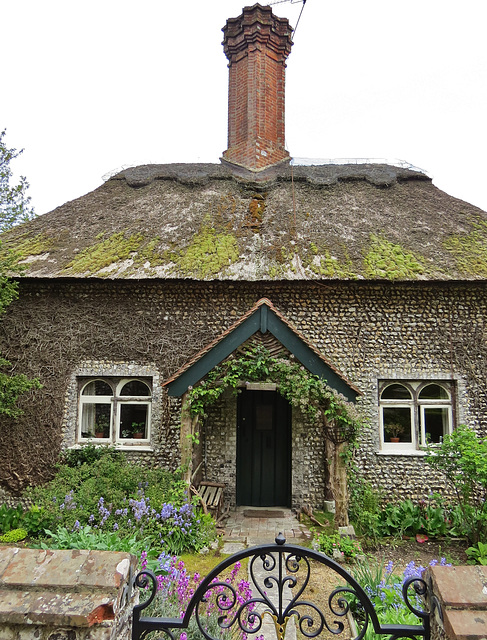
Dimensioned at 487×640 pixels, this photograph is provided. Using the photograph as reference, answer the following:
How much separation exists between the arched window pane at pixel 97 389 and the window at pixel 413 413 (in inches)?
217

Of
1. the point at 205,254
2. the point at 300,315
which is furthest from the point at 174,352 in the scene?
the point at 300,315

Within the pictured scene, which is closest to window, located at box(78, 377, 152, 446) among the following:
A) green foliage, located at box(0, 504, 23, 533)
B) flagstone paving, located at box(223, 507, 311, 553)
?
green foliage, located at box(0, 504, 23, 533)

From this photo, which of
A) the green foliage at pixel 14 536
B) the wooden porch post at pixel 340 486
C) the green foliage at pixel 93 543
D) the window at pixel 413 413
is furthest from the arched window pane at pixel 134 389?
the window at pixel 413 413

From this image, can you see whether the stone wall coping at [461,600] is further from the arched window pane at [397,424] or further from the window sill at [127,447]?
the window sill at [127,447]

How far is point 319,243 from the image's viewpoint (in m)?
8.74

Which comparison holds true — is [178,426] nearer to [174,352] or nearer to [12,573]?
[174,352]

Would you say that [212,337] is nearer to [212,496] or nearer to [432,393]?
[212,496]

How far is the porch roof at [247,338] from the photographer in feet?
20.9

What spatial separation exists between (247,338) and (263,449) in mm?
3135

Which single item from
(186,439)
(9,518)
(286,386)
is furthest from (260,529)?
(9,518)

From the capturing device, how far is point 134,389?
8.50 meters

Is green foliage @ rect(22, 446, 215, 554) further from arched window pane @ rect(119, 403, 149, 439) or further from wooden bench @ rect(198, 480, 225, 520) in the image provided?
arched window pane @ rect(119, 403, 149, 439)

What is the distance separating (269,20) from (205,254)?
950cm

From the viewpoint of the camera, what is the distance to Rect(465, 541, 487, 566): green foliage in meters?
5.96
